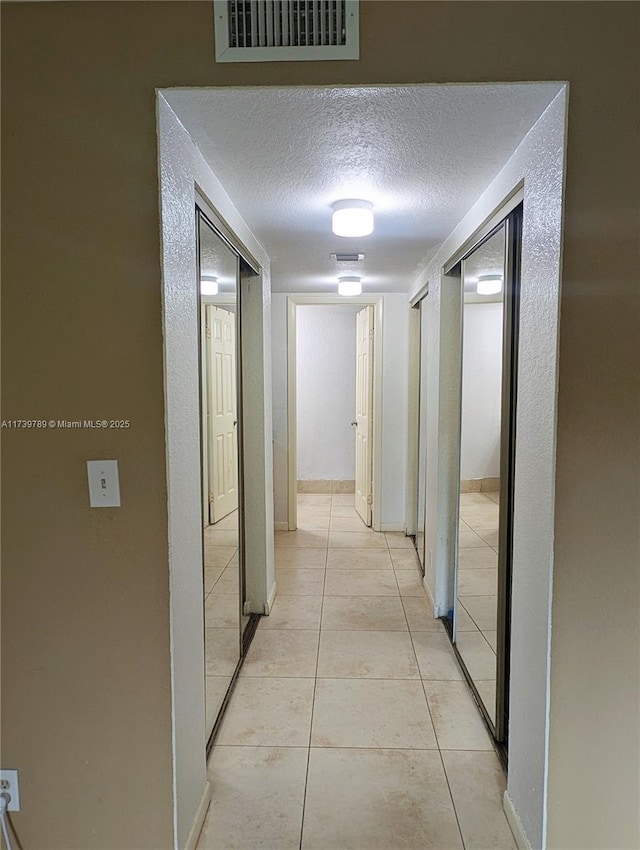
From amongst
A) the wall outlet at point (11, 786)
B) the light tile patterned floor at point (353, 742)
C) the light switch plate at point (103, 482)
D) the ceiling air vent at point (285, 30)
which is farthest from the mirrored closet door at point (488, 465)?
the wall outlet at point (11, 786)

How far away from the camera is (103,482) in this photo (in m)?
1.38

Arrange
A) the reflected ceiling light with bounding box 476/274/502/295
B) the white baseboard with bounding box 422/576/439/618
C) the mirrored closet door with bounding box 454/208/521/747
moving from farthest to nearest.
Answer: the white baseboard with bounding box 422/576/439/618 < the reflected ceiling light with bounding box 476/274/502/295 < the mirrored closet door with bounding box 454/208/521/747

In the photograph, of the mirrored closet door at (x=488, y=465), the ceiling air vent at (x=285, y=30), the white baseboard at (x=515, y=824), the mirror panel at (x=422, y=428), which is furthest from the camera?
the mirror panel at (x=422, y=428)

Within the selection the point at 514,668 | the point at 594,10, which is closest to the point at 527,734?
the point at 514,668

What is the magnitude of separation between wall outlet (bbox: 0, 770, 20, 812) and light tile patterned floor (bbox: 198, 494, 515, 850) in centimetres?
56

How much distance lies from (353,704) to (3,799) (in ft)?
4.41

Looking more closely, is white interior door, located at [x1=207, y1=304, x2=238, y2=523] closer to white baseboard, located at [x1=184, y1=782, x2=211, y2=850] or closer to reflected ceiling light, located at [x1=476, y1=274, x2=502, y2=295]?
white baseboard, located at [x1=184, y1=782, x2=211, y2=850]

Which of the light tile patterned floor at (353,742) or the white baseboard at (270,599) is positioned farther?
the white baseboard at (270,599)

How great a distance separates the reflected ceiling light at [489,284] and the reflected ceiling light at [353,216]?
534mm

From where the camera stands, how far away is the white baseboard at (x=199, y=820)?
156 cm

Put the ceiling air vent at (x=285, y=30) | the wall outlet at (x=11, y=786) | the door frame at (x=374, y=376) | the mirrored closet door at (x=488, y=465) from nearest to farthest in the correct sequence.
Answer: the ceiling air vent at (x=285, y=30), the wall outlet at (x=11, y=786), the mirrored closet door at (x=488, y=465), the door frame at (x=374, y=376)

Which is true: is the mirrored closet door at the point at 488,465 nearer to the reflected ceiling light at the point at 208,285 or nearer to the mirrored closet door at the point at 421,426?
the reflected ceiling light at the point at 208,285

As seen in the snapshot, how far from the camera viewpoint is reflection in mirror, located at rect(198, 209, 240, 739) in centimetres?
205

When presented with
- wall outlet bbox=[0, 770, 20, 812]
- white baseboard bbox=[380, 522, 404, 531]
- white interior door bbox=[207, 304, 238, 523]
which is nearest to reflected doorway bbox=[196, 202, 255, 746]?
white interior door bbox=[207, 304, 238, 523]
